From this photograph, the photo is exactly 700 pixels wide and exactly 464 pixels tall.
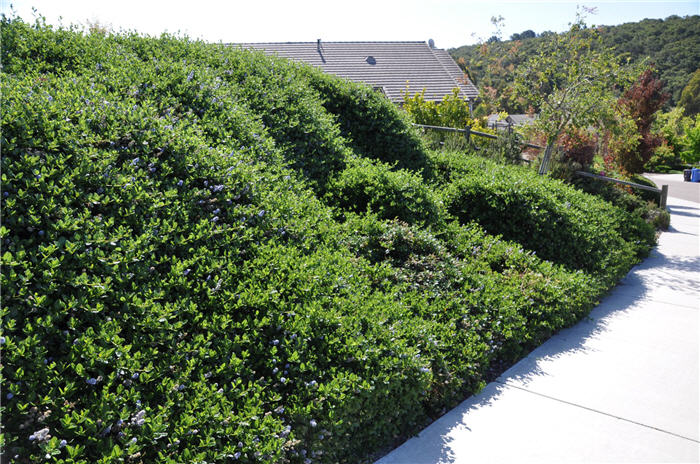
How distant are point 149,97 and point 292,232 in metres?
1.95

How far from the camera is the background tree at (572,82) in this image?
9.90 m

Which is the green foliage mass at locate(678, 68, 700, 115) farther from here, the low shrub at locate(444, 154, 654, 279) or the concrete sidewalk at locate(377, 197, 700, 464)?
the concrete sidewalk at locate(377, 197, 700, 464)

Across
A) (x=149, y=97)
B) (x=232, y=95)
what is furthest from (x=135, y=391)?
(x=232, y=95)

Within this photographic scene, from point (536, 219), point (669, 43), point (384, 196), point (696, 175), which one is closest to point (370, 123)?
point (384, 196)

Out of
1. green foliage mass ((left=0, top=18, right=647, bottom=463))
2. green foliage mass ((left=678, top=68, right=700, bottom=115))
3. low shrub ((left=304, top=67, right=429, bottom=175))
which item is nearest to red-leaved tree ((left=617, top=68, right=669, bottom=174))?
low shrub ((left=304, top=67, right=429, bottom=175))

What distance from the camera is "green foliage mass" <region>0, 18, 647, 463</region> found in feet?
8.57

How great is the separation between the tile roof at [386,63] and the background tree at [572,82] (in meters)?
16.7

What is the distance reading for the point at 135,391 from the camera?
104 inches

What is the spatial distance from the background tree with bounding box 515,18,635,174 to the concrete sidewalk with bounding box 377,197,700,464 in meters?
5.02

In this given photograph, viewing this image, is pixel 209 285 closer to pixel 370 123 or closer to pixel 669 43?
pixel 370 123

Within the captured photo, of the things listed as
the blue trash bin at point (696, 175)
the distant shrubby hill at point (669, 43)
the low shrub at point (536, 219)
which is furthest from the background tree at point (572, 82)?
the distant shrubby hill at point (669, 43)

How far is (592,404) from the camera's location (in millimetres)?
4051

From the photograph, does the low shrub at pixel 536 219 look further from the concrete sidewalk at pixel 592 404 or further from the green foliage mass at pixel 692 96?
the green foliage mass at pixel 692 96

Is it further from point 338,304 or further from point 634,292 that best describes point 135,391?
point 634,292
